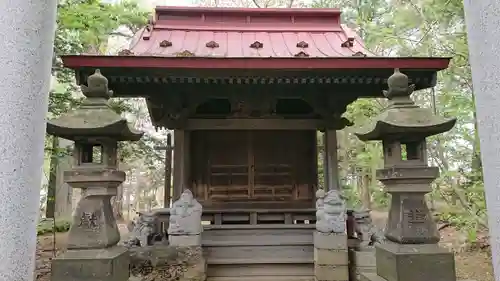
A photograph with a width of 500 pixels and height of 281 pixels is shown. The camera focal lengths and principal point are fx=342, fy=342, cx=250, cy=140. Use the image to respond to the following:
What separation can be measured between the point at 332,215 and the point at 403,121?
258cm

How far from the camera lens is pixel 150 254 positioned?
18.1 ft

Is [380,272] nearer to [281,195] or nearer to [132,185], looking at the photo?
[281,195]

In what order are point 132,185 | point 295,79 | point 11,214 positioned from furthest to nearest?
point 132,185 < point 295,79 < point 11,214

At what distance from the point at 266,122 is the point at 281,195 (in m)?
1.76

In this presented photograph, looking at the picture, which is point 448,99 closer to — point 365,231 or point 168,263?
point 365,231

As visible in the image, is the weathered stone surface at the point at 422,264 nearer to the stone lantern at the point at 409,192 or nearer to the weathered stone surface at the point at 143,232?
the stone lantern at the point at 409,192

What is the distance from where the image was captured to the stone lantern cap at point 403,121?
3664 millimetres

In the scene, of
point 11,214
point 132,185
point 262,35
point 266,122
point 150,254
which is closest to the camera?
point 11,214

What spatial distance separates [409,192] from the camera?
374cm

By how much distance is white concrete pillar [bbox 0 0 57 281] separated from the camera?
192 centimetres

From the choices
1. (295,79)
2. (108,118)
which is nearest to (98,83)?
(108,118)

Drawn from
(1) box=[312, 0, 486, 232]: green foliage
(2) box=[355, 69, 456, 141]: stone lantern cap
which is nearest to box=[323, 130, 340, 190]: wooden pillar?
(1) box=[312, 0, 486, 232]: green foliage

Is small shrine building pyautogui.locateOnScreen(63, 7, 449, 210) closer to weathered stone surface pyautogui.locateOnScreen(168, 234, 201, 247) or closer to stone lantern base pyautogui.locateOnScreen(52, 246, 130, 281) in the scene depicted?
weathered stone surface pyautogui.locateOnScreen(168, 234, 201, 247)

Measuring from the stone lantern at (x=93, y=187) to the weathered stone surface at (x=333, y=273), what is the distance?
10.6ft
